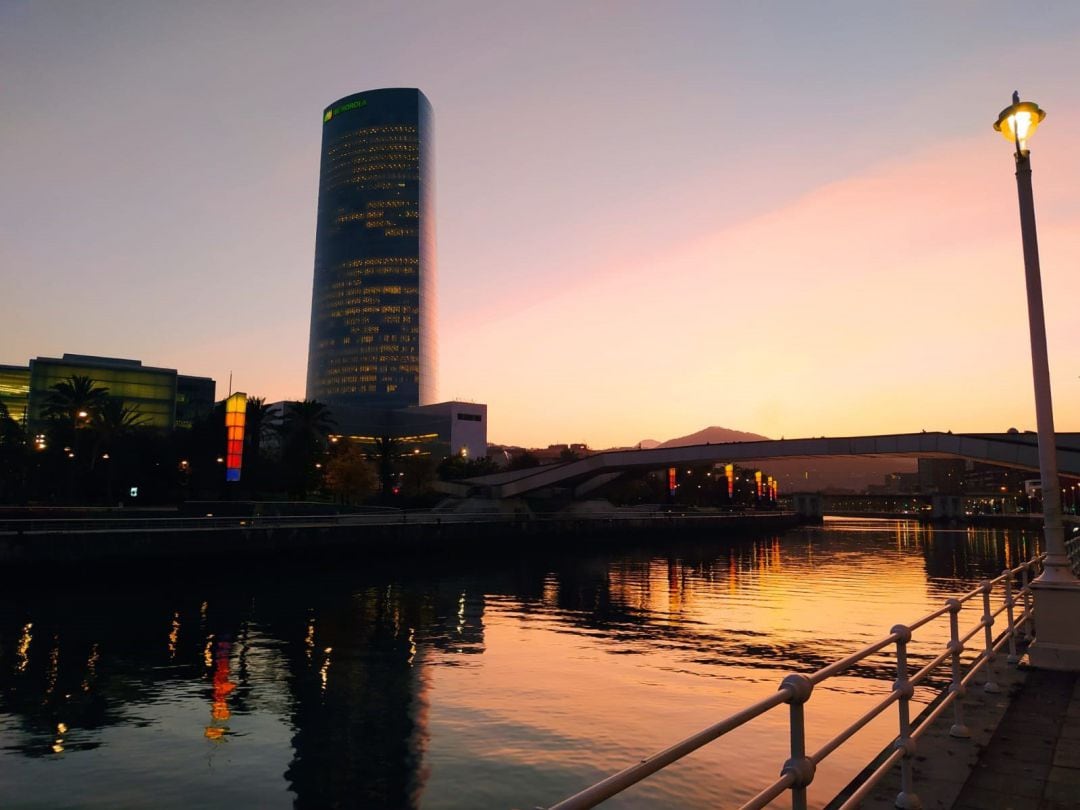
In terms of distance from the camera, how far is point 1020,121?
496 inches

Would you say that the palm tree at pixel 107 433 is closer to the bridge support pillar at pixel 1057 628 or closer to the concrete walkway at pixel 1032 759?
the bridge support pillar at pixel 1057 628

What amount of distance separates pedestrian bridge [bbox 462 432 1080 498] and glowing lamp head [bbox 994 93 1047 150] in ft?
158

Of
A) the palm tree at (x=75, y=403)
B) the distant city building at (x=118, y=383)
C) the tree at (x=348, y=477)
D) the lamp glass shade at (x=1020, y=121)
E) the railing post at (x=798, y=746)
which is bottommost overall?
the railing post at (x=798, y=746)

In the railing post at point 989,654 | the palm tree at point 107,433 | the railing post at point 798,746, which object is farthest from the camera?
the palm tree at point 107,433

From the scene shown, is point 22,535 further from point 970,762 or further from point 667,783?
point 970,762

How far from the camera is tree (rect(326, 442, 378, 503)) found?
10144 cm

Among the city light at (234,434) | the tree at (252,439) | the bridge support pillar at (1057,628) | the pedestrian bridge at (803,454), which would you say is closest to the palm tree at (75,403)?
the tree at (252,439)

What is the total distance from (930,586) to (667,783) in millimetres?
35607

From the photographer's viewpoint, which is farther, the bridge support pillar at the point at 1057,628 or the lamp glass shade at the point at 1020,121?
the lamp glass shade at the point at 1020,121

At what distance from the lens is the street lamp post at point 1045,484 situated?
11.3 metres

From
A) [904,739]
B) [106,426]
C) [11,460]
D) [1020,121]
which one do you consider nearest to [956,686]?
[904,739]

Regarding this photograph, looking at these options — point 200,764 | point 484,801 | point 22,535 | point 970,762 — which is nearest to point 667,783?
point 484,801

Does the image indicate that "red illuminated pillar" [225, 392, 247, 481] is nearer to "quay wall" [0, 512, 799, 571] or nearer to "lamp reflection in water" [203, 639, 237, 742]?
"quay wall" [0, 512, 799, 571]

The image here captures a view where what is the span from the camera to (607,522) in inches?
3332
